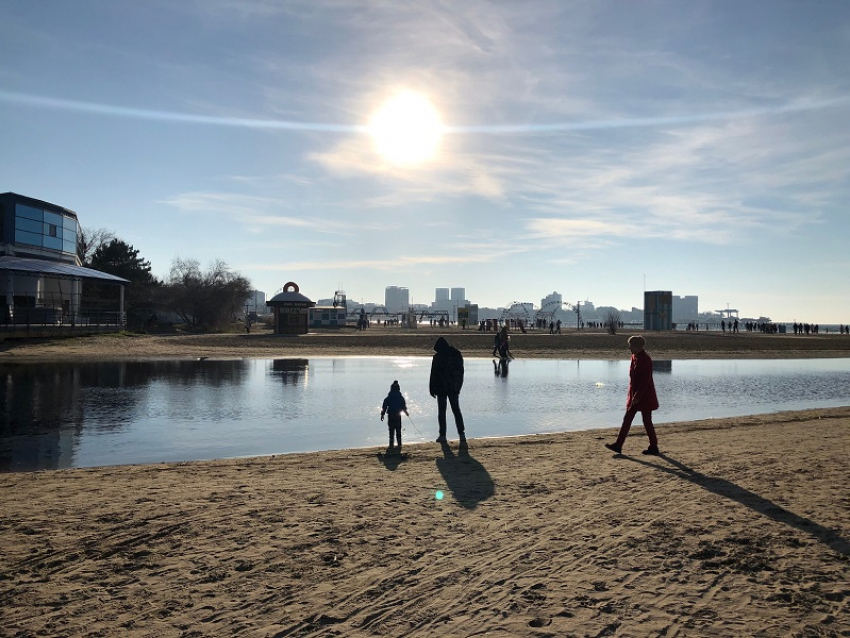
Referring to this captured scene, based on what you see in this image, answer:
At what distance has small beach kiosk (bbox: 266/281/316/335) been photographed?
2073 inches

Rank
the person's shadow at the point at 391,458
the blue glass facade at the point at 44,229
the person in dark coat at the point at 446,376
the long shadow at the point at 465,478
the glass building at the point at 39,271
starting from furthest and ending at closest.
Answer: the blue glass facade at the point at 44,229 < the glass building at the point at 39,271 < the person in dark coat at the point at 446,376 < the person's shadow at the point at 391,458 < the long shadow at the point at 465,478

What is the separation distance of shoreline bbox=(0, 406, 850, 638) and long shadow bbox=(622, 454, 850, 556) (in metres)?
0.03

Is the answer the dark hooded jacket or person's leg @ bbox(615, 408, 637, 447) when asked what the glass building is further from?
person's leg @ bbox(615, 408, 637, 447)

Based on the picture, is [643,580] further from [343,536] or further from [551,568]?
[343,536]

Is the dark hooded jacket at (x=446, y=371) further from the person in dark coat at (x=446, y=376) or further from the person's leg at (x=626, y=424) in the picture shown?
the person's leg at (x=626, y=424)

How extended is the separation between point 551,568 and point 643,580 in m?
0.67

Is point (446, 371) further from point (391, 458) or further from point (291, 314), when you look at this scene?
point (291, 314)

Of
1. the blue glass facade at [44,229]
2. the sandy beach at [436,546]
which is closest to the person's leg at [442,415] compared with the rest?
the sandy beach at [436,546]

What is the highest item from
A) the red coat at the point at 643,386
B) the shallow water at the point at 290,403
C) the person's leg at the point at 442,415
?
the red coat at the point at 643,386

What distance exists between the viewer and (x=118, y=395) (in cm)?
1744

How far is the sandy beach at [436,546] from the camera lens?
404cm

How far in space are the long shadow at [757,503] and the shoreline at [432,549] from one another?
0.03 m

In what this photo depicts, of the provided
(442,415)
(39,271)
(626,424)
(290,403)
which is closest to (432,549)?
(626,424)

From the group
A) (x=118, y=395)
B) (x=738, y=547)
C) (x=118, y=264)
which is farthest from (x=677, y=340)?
(x=118, y=264)
